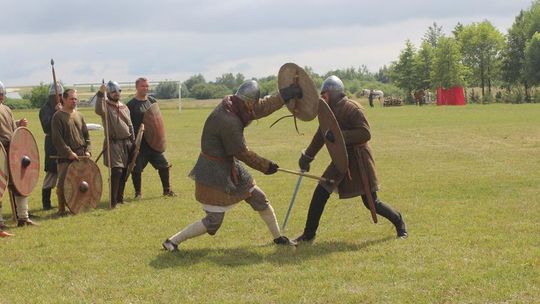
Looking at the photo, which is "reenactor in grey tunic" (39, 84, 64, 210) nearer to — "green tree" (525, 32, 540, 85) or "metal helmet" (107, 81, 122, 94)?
"metal helmet" (107, 81, 122, 94)

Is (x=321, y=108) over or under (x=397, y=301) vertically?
over

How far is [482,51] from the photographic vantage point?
8006cm

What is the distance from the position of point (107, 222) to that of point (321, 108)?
356 cm

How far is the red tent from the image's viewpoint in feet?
215

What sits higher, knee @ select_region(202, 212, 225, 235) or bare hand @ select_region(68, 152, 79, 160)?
bare hand @ select_region(68, 152, 79, 160)

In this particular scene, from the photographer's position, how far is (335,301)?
5.41 m

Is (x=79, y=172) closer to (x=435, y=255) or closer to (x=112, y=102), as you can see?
(x=112, y=102)

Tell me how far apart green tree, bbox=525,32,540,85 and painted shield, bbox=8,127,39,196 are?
A: 227 feet

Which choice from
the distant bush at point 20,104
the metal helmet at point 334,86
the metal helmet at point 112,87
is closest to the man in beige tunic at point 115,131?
the metal helmet at point 112,87

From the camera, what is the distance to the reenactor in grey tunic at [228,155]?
22.1 feet

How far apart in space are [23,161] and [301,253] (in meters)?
3.90

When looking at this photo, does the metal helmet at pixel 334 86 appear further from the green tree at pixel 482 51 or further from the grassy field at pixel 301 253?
the green tree at pixel 482 51

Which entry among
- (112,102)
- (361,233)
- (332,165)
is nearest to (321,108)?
(332,165)

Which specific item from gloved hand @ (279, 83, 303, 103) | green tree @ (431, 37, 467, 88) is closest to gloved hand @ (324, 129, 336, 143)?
gloved hand @ (279, 83, 303, 103)
